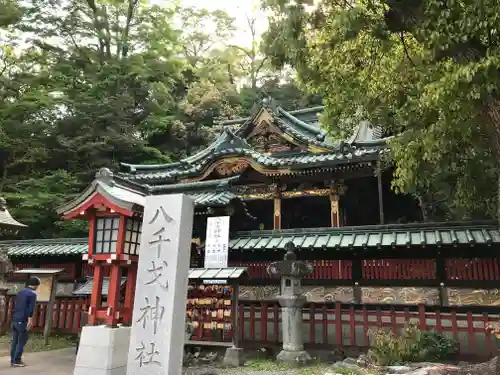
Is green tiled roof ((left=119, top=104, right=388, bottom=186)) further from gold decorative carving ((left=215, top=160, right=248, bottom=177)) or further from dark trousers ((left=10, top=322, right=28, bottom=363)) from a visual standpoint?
dark trousers ((left=10, top=322, right=28, bottom=363))

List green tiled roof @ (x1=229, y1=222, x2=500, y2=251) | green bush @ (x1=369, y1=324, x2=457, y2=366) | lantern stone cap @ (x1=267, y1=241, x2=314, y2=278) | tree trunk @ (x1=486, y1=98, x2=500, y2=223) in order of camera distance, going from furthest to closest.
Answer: green tiled roof @ (x1=229, y1=222, x2=500, y2=251), lantern stone cap @ (x1=267, y1=241, x2=314, y2=278), green bush @ (x1=369, y1=324, x2=457, y2=366), tree trunk @ (x1=486, y1=98, x2=500, y2=223)

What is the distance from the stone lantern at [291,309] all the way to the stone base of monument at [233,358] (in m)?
0.87

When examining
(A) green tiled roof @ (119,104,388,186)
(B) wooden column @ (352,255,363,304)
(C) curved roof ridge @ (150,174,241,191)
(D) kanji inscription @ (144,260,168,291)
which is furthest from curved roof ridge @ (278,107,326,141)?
(D) kanji inscription @ (144,260,168,291)

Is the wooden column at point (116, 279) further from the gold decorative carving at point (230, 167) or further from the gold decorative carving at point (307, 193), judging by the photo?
the gold decorative carving at point (307, 193)

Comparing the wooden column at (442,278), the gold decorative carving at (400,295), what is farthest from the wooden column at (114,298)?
the wooden column at (442,278)

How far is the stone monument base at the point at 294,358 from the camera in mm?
8234

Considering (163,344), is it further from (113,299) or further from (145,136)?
(145,136)

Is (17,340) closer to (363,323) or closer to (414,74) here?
(363,323)

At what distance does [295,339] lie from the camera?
8539 millimetres

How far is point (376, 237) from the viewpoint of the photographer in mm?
10289

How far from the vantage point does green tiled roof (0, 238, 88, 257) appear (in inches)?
530

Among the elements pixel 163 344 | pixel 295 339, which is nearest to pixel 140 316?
pixel 163 344

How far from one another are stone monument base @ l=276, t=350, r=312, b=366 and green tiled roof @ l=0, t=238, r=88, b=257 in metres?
7.98

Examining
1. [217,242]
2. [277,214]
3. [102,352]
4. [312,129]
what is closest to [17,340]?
[102,352]
